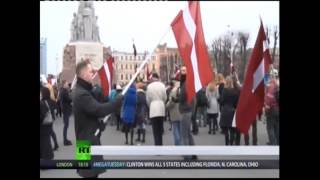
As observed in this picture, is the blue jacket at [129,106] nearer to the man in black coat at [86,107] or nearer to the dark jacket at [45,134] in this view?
the man in black coat at [86,107]

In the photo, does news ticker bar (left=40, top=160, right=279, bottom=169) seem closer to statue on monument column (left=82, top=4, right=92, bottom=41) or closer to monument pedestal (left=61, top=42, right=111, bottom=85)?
monument pedestal (left=61, top=42, right=111, bottom=85)

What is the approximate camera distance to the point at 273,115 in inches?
269

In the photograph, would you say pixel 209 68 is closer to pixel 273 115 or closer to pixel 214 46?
pixel 214 46

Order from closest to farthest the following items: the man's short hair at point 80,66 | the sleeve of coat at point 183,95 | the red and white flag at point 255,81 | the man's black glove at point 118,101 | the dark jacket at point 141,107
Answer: the man's black glove at point 118,101 → the man's short hair at point 80,66 → the red and white flag at point 255,81 → the dark jacket at point 141,107 → the sleeve of coat at point 183,95

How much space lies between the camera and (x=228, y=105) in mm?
6934

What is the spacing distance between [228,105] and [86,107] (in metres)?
1.72

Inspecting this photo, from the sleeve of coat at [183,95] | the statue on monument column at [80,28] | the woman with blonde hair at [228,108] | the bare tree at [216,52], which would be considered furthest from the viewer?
the sleeve of coat at [183,95]

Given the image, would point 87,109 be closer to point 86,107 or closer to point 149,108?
point 86,107

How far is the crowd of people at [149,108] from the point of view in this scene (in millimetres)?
6090

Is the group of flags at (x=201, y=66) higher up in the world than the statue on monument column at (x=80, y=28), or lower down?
lower down

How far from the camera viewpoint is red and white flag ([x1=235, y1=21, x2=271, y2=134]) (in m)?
6.38

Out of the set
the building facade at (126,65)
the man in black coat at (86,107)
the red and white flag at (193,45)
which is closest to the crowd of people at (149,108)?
the man in black coat at (86,107)

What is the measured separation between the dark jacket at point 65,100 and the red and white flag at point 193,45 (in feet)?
4.06
